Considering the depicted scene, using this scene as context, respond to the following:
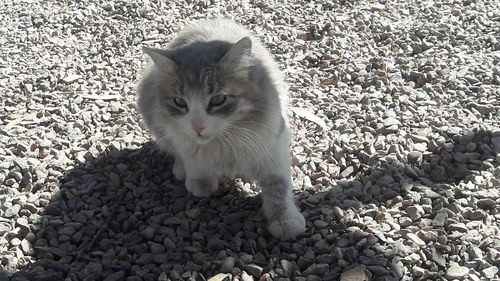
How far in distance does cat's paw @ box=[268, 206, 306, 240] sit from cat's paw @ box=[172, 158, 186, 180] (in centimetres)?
81

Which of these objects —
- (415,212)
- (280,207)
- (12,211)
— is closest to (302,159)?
(280,207)

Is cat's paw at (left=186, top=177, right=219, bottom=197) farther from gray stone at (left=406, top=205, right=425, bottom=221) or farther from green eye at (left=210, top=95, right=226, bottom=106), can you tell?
gray stone at (left=406, top=205, right=425, bottom=221)

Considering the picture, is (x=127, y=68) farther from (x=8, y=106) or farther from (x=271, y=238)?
(x=271, y=238)

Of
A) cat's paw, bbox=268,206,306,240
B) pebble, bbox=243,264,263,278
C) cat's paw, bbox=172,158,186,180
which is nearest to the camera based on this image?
pebble, bbox=243,264,263,278

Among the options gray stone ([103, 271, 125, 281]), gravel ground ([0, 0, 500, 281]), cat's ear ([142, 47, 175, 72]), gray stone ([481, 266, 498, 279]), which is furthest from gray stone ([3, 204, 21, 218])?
gray stone ([481, 266, 498, 279])

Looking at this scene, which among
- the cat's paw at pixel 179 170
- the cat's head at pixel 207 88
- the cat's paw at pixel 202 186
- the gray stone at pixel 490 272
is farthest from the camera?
the cat's paw at pixel 179 170

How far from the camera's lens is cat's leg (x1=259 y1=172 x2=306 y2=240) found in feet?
9.84

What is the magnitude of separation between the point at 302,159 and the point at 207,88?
111 centimetres

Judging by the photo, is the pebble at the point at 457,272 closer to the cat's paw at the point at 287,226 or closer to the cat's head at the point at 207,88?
→ the cat's paw at the point at 287,226

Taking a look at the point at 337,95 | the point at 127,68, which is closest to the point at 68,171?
the point at 127,68

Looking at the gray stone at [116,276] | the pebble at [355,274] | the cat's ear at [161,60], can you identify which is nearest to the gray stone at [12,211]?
the gray stone at [116,276]

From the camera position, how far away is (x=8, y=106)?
447cm

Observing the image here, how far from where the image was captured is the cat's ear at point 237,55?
291cm

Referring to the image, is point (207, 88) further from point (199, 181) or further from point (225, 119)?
point (199, 181)
